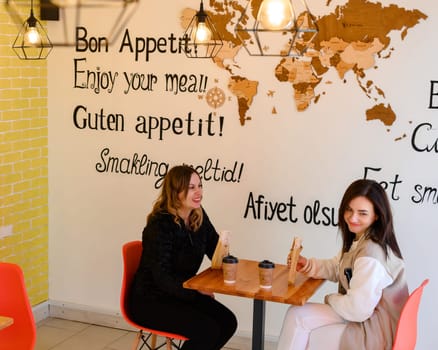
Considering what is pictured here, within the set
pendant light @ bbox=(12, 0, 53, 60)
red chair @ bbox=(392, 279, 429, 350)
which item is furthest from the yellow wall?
red chair @ bbox=(392, 279, 429, 350)

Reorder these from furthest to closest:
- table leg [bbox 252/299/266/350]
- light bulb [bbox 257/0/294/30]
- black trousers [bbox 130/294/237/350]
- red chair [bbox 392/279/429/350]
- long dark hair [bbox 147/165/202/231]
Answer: long dark hair [bbox 147/165/202/231] → black trousers [bbox 130/294/237/350] → table leg [bbox 252/299/266/350] → red chair [bbox 392/279/429/350] → light bulb [bbox 257/0/294/30]

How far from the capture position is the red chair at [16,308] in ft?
10.3

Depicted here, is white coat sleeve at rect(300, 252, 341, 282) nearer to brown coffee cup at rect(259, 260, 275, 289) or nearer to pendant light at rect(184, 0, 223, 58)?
brown coffee cup at rect(259, 260, 275, 289)

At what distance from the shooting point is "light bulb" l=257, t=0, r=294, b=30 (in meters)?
2.43

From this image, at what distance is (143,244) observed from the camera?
3457 mm

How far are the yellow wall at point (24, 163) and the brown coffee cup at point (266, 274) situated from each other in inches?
72.0

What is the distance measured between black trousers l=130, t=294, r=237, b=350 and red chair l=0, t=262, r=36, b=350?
0.53m

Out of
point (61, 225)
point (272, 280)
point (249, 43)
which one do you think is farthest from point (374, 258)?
point (61, 225)

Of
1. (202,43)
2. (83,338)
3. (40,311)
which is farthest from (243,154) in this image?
(40,311)

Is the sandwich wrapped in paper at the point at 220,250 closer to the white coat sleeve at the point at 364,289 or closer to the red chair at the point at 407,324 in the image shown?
the white coat sleeve at the point at 364,289

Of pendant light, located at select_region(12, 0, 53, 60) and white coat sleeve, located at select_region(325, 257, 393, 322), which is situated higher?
pendant light, located at select_region(12, 0, 53, 60)

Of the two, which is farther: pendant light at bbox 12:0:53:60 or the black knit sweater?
pendant light at bbox 12:0:53:60

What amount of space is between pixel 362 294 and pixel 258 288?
1.43 ft

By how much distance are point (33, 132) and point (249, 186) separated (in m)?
1.36
